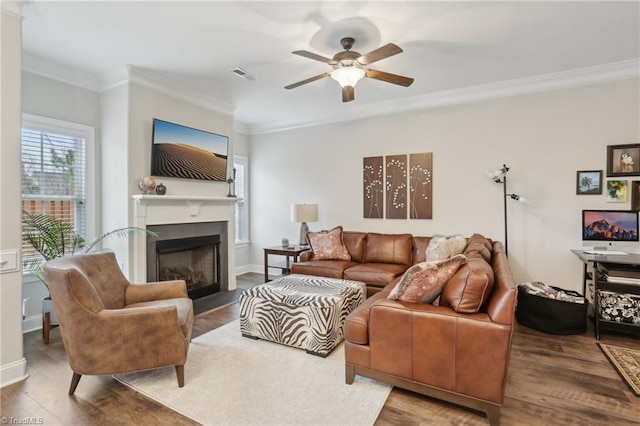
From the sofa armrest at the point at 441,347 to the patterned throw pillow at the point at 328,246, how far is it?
7.93ft

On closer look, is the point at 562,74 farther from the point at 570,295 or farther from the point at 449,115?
the point at 570,295

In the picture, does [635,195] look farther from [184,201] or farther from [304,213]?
[184,201]

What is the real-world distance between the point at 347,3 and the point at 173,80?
2.58 meters

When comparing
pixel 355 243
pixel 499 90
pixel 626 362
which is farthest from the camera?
pixel 355 243

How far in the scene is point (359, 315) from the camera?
2.37m

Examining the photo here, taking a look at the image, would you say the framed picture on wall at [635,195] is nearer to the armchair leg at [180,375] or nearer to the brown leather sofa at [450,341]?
the brown leather sofa at [450,341]

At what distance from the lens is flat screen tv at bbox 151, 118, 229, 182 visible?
12.7 ft

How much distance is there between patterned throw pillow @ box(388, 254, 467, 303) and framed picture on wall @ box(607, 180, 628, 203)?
9.06ft

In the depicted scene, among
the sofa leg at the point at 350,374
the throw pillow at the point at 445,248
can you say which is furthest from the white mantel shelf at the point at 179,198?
the throw pillow at the point at 445,248

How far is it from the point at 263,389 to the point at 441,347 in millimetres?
1302

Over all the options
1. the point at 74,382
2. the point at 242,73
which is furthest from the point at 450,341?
the point at 242,73

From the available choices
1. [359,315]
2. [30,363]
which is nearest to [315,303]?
[359,315]

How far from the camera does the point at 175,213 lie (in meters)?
4.15

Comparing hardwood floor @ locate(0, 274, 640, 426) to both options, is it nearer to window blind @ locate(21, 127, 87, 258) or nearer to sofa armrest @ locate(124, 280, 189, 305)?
sofa armrest @ locate(124, 280, 189, 305)
